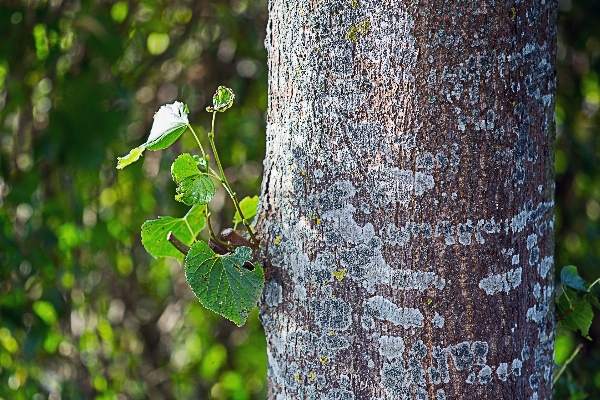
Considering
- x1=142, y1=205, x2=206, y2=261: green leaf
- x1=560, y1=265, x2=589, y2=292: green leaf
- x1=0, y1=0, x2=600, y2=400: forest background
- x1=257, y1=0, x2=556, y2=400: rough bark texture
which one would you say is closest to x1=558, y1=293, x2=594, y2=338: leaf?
x1=560, y1=265, x2=589, y2=292: green leaf

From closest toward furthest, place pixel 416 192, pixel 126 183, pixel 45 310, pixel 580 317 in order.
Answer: pixel 416 192
pixel 580 317
pixel 45 310
pixel 126 183

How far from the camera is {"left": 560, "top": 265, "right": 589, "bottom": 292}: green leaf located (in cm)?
71

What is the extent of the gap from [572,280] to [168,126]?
1.67 ft

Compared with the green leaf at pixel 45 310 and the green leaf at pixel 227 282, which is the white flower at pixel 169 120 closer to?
the green leaf at pixel 227 282

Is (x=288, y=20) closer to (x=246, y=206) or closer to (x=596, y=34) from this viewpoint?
(x=246, y=206)

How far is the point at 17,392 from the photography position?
1296mm

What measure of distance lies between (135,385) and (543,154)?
1.50 m

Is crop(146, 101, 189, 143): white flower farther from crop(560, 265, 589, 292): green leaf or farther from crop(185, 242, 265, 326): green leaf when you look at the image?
crop(560, 265, 589, 292): green leaf

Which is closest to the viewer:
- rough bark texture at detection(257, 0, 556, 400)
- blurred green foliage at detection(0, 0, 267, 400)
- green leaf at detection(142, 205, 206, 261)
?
rough bark texture at detection(257, 0, 556, 400)

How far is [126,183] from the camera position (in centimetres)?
172

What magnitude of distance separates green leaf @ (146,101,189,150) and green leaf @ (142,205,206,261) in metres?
0.11

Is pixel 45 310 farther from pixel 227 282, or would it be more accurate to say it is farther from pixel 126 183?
pixel 227 282

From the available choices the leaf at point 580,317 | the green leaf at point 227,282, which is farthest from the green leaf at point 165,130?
the leaf at point 580,317

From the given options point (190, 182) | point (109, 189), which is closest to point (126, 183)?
point (109, 189)
